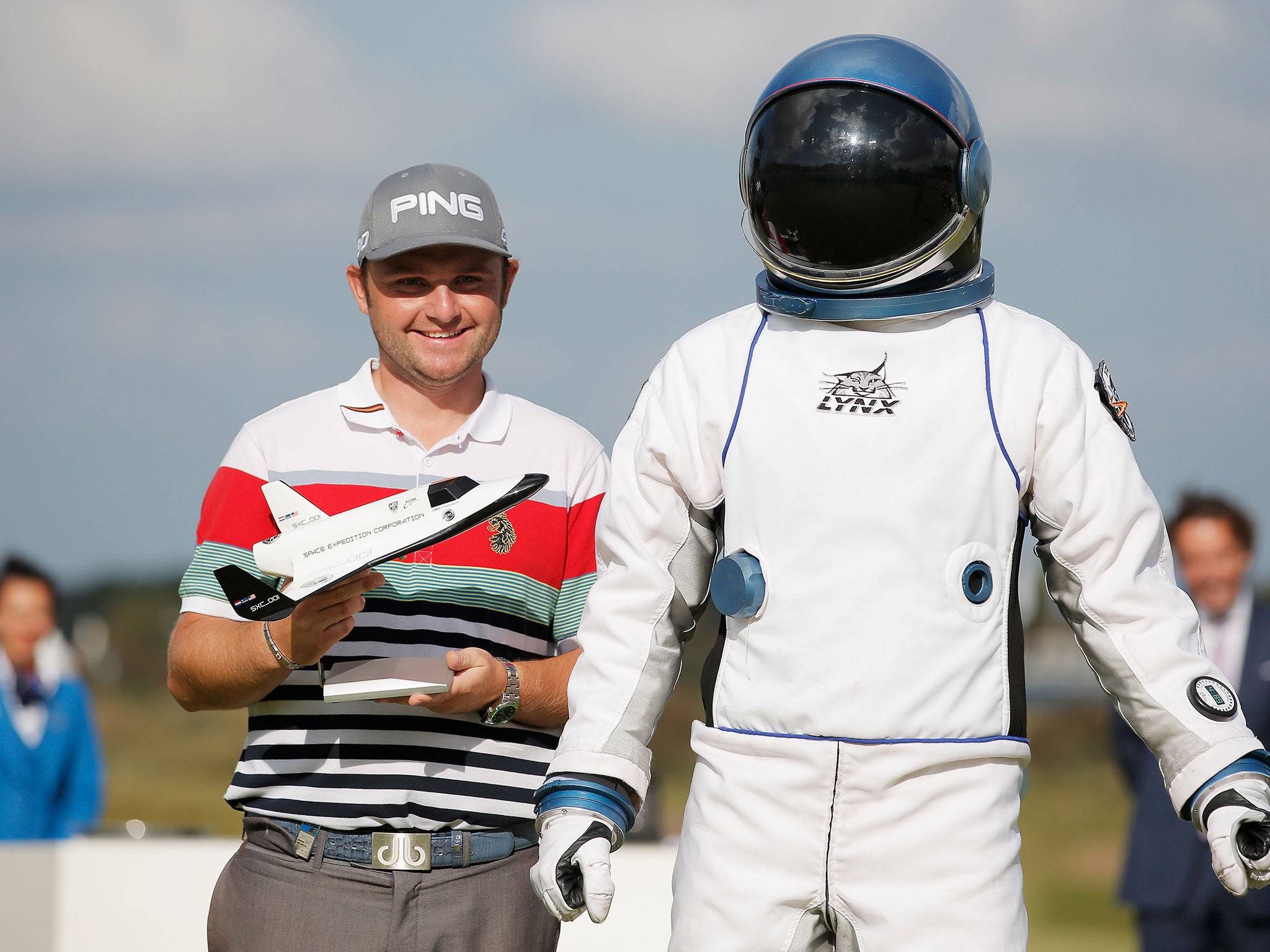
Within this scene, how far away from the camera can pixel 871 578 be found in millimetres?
2078

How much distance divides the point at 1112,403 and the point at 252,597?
1468 millimetres

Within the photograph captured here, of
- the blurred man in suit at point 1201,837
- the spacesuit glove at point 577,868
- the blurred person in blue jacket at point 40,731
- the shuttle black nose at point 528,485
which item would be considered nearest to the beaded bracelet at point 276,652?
the shuttle black nose at point 528,485

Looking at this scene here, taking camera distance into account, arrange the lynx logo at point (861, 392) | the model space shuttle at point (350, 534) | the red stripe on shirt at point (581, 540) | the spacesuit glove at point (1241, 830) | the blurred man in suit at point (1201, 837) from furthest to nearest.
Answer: the blurred man in suit at point (1201, 837)
the red stripe on shirt at point (581, 540)
the model space shuttle at point (350, 534)
the lynx logo at point (861, 392)
the spacesuit glove at point (1241, 830)

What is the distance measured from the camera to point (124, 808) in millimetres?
28938

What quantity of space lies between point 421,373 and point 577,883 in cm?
106

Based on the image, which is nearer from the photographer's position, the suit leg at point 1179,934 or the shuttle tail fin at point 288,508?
the shuttle tail fin at point 288,508

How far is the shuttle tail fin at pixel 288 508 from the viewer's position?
2461 mm

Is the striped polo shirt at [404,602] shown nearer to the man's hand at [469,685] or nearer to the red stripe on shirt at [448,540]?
the red stripe on shirt at [448,540]

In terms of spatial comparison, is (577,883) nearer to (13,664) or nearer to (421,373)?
(421,373)

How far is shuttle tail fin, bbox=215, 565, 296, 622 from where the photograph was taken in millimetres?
2359

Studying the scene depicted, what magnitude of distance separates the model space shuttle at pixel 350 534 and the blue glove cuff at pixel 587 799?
0.47 meters

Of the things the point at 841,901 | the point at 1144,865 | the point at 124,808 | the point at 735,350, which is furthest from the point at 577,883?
the point at 124,808

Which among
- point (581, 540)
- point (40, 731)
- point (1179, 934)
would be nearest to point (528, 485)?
point (581, 540)

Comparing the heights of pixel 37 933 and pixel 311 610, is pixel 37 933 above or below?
below
